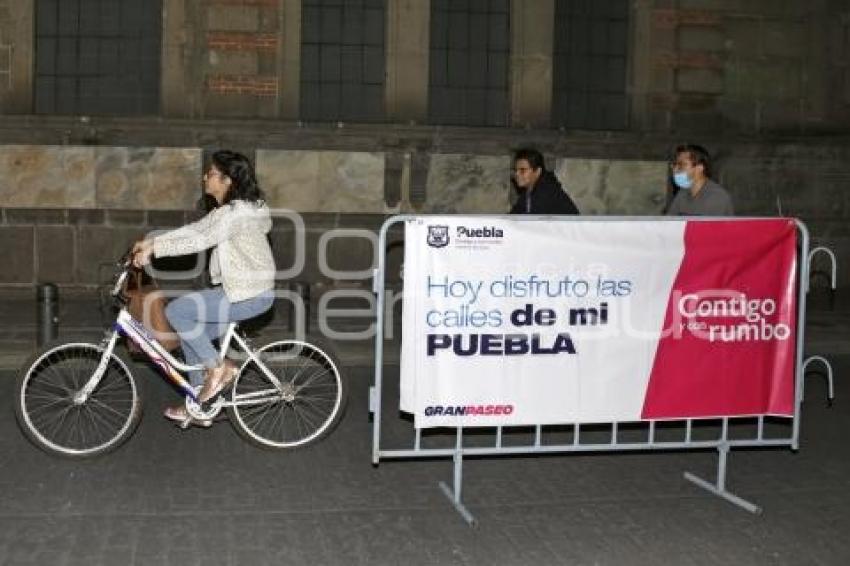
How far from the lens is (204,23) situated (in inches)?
642

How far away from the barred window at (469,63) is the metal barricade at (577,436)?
287 inches

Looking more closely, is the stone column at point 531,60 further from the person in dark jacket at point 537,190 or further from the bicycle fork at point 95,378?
the bicycle fork at point 95,378

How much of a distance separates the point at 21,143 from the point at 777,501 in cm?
1153

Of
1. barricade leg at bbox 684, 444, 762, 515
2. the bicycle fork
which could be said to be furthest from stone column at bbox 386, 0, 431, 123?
barricade leg at bbox 684, 444, 762, 515

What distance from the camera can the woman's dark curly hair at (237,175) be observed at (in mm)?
7961

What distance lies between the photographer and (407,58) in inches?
663

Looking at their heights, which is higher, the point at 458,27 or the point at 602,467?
the point at 458,27

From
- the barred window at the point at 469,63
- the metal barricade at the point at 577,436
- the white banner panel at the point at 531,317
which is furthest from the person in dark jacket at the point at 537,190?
the barred window at the point at 469,63

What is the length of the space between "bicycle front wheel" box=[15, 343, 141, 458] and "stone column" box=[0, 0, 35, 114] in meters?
8.73

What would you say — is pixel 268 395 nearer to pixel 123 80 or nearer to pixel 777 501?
pixel 777 501

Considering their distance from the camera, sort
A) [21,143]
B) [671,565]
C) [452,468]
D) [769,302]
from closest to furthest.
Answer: [671,565], [769,302], [452,468], [21,143]

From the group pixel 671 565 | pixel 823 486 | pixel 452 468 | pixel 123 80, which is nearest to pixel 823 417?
pixel 823 486

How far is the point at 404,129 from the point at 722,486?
999 centimetres

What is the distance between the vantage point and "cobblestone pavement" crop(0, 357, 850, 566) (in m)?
6.20
